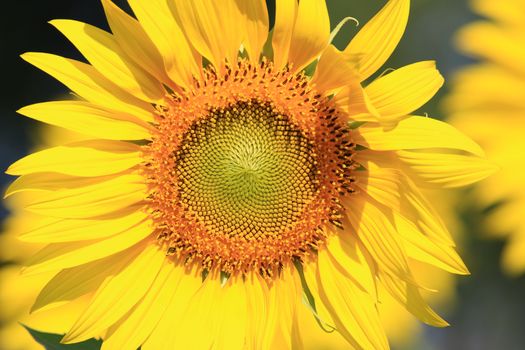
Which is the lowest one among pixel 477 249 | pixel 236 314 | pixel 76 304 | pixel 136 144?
pixel 477 249

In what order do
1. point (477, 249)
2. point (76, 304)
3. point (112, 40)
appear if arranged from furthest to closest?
point (477, 249)
point (76, 304)
point (112, 40)

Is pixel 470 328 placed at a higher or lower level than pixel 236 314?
lower

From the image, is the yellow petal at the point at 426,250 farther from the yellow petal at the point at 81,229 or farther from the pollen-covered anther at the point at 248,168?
the yellow petal at the point at 81,229

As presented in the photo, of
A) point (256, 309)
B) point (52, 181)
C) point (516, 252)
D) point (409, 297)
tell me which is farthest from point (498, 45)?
point (52, 181)

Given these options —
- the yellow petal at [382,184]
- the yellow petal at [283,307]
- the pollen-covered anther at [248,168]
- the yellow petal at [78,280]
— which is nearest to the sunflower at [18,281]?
the yellow petal at [78,280]

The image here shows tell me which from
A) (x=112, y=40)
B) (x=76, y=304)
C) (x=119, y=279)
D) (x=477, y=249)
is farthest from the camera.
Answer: (x=477, y=249)

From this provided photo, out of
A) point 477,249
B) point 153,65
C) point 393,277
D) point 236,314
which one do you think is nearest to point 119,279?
point 236,314

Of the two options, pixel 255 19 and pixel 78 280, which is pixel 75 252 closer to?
pixel 78 280

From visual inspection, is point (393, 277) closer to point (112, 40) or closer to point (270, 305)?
point (270, 305)
